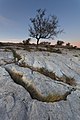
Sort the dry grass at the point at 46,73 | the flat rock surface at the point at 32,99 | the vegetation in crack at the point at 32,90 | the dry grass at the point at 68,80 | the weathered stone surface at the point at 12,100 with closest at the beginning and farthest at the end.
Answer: the weathered stone surface at the point at 12,100, the flat rock surface at the point at 32,99, the vegetation in crack at the point at 32,90, the dry grass at the point at 68,80, the dry grass at the point at 46,73

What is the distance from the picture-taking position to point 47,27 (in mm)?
39250

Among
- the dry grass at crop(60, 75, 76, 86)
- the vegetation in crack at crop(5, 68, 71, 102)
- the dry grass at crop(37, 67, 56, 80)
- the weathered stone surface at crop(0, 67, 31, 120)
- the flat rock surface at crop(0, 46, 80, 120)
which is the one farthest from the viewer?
the dry grass at crop(37, 67, 56, 80)

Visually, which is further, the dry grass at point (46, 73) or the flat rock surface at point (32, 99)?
the dry grass at point (46, 73)

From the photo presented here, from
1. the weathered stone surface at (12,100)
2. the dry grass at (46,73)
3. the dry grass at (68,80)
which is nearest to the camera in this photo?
the weathered stone surface at (12,100)

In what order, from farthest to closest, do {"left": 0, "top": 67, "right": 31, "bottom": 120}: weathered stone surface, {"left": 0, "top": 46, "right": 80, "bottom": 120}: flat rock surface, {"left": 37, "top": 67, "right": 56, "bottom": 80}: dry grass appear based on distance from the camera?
{"left": 37, "top": 67, "right": 56, "bottom": 80}: dry grass < {"left": 0, "top": 46, "right": 80, "bottom": 120}: flat rock surface < {"left": 0, "top": 67, "right": 31, "bottom": 120}: weathered stone surface

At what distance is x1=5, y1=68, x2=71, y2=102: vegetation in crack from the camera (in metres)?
14.6

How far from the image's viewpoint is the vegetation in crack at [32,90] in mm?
14553

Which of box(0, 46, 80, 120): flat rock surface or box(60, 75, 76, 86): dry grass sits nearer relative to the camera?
box(0, 46, 80, 120): flat rock surface

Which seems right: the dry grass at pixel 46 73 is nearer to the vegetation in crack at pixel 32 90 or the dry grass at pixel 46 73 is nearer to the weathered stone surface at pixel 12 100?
the vegetation in crack at pixel 32 90

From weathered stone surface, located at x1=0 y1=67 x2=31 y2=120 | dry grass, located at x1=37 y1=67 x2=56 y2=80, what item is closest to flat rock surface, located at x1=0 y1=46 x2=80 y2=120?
weathered stone surface, located at x1=0 y1=67 x2=31 y2=120

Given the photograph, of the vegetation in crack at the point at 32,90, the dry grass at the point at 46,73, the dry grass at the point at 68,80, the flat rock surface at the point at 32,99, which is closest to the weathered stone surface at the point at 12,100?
the flat rock surface at the point at 32,99

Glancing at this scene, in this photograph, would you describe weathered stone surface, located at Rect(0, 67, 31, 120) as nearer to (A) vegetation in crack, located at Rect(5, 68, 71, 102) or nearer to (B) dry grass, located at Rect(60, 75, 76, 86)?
(A) vegetation in crack, located at Rect(5, 68, 71, 102)

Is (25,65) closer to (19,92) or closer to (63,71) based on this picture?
(63,71)

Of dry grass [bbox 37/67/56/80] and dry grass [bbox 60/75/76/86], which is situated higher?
dry grass [bbox 37/67/56/80]
